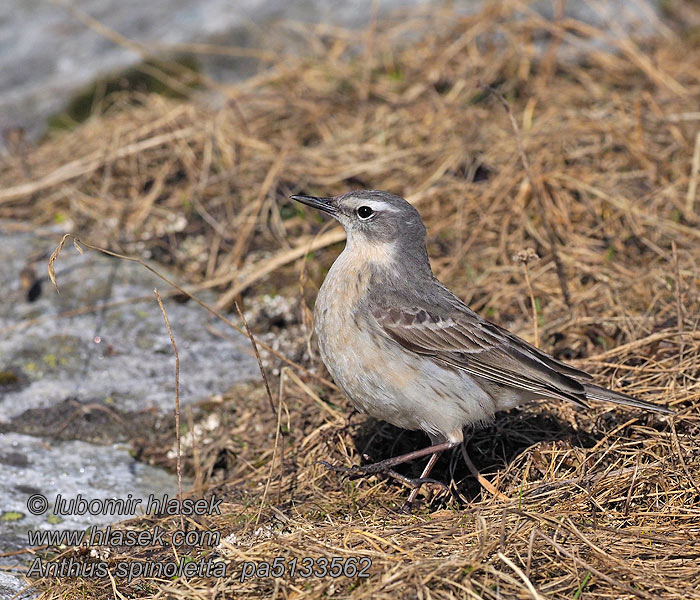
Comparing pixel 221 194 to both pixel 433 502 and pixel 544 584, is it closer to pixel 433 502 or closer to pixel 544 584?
pixel 433 502

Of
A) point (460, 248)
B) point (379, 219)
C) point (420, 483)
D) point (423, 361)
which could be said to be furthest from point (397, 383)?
point (460, 248)

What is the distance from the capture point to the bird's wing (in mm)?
4875

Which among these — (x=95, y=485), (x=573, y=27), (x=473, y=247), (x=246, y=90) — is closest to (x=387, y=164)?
(x=473, y=247)

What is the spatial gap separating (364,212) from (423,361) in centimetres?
114

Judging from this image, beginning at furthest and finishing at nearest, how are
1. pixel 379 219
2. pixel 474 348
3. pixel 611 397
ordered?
1. pixel 379 219
2. pixel 474 348
3. pixel 611 397

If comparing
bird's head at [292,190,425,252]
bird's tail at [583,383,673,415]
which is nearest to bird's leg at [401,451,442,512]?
bird's tail at [583,383,673,415]

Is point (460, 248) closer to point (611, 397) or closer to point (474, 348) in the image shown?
point (474, 348)

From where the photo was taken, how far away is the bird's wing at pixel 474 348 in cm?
488

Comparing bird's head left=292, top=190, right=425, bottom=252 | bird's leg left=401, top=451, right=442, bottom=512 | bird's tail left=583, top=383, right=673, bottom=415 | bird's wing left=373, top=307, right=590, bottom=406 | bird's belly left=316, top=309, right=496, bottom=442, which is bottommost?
bird's leg left=401, top=451, right=442, bottom=512

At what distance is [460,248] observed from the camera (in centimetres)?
721

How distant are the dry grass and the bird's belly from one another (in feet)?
1.51

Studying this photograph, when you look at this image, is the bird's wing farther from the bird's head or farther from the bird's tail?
the bird's head

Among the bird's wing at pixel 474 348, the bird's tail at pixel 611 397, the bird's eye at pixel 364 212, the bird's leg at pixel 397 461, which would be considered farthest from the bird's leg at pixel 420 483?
the bird's eye at pixel 364 212

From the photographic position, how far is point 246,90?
928 cm
